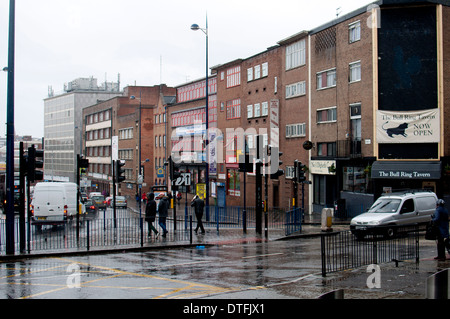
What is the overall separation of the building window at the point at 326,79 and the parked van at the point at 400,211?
1699 centimetres

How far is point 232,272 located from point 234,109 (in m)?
42.6

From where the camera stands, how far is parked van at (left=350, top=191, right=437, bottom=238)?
22.2 metres

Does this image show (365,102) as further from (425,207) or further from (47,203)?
(47,203)

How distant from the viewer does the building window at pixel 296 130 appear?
43662mm

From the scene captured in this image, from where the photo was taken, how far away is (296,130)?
44719mm

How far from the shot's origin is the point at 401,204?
2309 centimetres

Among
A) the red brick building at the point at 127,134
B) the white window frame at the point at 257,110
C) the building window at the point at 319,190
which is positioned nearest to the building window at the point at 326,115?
the building window at the point at 319,190

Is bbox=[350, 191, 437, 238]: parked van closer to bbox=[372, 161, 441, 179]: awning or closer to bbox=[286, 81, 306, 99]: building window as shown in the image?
bbox=[372, 161, 441, 179]: awning

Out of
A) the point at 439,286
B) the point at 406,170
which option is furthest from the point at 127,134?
the point at 439,286

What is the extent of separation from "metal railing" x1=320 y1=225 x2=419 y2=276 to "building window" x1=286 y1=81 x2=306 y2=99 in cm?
2947

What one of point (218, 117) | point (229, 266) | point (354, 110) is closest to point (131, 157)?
point (218, 117)

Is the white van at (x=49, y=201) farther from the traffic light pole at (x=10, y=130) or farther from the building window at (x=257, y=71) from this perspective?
the building window at (x=257, y=71)

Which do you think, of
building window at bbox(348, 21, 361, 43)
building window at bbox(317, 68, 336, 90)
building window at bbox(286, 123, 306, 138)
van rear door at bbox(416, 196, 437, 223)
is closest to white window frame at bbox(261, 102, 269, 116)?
building window at bbox(286, 123, 306, 138)
